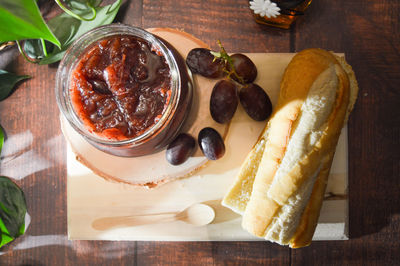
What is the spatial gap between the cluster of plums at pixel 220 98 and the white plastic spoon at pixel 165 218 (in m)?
0.17

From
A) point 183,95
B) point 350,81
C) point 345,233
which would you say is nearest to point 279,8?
point 350,81

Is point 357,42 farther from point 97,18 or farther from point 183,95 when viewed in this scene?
point 97,18

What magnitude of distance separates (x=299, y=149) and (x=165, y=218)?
1.38 feet

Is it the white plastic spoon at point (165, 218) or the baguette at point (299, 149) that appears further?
the white plastic spoon at point (165, 218)

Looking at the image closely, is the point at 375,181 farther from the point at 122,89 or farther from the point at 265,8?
the point at 122,89

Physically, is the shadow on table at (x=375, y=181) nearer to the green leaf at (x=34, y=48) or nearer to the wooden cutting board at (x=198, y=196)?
the wooden cutting board at (x=198, y=196)

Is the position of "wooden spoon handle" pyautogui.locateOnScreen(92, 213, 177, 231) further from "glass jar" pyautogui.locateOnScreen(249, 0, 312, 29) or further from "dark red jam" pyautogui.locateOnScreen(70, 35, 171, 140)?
"glass jar" pyautogui.locateOnScreen(249, 0, 312, 29)

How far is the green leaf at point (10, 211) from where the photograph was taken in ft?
3.18

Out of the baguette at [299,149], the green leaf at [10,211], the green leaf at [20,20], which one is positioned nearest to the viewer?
the green leaf at [20,20]

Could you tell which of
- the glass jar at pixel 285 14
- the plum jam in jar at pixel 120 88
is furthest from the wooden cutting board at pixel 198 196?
the plum jam in jar at pixel 120 88

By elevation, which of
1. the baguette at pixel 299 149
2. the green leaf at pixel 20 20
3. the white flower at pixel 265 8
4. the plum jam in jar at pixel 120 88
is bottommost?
the baguette at pixel 299 149

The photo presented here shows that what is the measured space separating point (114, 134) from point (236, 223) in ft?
1.51

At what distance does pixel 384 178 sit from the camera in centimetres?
108

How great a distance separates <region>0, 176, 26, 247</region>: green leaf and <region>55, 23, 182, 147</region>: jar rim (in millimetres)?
395
